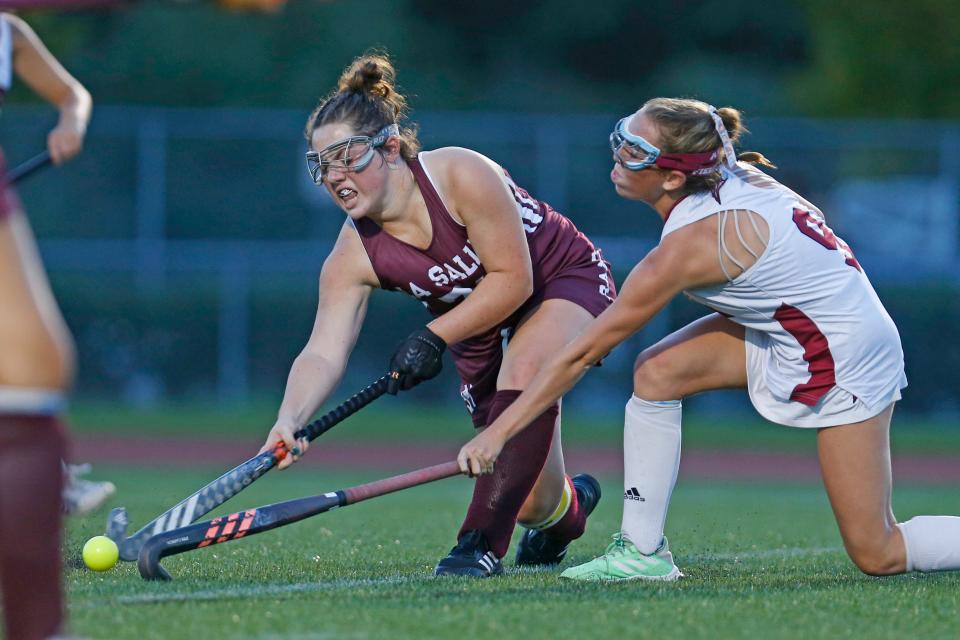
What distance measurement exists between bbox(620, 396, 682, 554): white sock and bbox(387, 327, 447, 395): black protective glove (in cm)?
65

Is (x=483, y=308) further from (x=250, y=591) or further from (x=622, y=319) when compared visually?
(x=250, y=591)

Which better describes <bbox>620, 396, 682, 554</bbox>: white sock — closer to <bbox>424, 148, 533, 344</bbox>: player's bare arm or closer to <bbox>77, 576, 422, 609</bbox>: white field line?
<bbox>424, 148, 533, 344</bbox>: player's bare arm

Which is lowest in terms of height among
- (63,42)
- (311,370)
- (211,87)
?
(211,87)

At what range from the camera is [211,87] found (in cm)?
2336

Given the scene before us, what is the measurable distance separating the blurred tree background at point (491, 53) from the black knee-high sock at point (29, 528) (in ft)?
55.0

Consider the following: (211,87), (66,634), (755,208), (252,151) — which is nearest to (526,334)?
(755,208)

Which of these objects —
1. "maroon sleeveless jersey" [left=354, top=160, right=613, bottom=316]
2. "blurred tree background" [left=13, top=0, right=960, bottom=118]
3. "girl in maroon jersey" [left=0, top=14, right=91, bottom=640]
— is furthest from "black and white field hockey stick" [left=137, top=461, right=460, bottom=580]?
"blurred tree background" [left=13, top=0, right=960, bottom=118]

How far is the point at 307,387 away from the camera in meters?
4.90

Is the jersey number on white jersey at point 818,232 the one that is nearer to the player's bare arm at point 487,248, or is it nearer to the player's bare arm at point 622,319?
the player's bare arm at point 622,319

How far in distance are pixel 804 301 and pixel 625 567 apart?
101 cm

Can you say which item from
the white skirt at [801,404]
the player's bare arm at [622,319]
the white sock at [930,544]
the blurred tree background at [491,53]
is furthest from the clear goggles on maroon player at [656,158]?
the blurred tree background at [491,53]

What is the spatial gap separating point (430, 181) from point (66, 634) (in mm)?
2491

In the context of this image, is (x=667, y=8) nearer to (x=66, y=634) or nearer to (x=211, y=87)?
(x=211, y=87)

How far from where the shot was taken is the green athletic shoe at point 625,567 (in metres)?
4.76
